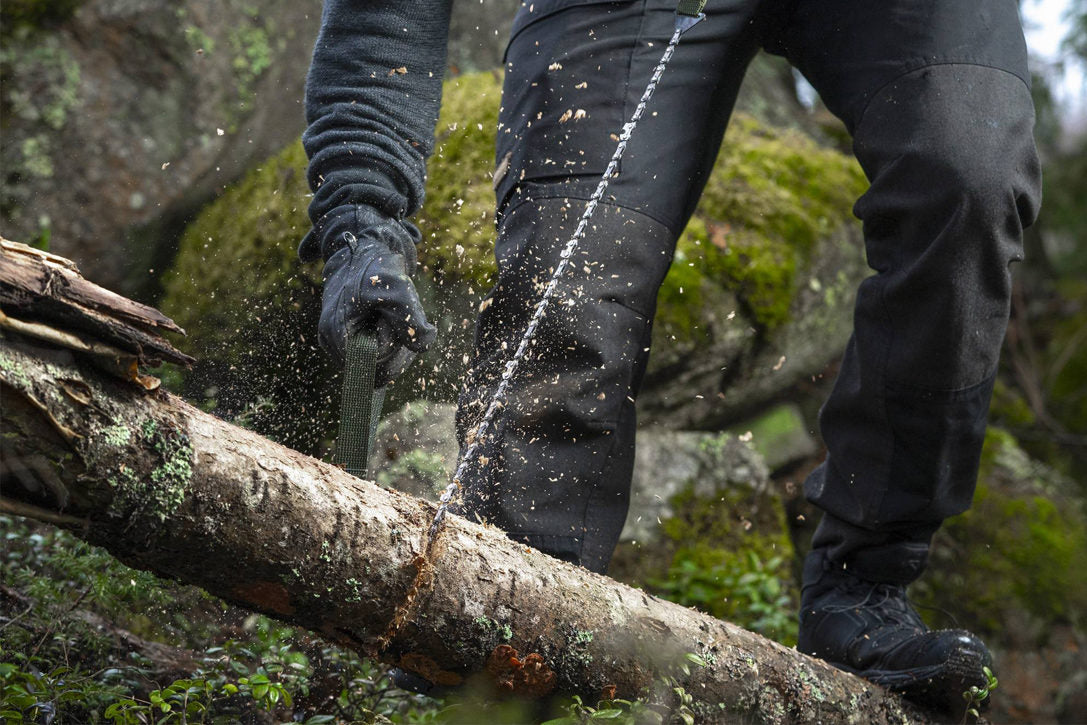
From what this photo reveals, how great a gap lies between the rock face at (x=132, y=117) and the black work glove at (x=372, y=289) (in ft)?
7.36

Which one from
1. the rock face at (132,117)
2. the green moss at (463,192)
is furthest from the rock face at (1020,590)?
the rock face at (132,117)

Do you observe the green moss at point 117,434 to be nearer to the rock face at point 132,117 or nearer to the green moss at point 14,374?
the green moss at point 14,374

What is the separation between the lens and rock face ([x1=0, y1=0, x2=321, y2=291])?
12.9ft

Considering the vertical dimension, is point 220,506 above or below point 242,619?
above

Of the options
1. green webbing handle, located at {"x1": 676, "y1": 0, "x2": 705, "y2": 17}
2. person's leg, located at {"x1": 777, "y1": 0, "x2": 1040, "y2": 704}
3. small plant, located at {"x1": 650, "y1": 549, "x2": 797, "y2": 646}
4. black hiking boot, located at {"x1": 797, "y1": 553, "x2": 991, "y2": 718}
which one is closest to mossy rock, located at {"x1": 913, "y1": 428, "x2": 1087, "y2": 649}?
small plant, located at {"x1": 650, "y1": 549, "x2": 797, "y2": 646}

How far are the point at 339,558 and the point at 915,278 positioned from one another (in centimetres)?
142

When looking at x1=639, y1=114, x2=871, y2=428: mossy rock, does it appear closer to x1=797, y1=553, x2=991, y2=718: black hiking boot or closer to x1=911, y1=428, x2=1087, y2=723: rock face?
x1=911, y1=428, x2=1087, y2=723: rock face

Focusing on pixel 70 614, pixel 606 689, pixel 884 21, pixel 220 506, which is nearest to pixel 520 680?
pixel 606 689

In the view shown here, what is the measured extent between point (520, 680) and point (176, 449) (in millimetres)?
736

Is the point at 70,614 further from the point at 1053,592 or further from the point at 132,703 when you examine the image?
the point at 1053,592

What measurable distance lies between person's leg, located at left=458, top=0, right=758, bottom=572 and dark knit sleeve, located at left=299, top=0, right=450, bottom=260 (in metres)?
0.25

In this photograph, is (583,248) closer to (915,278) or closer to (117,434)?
(915,278)

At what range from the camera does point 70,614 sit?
2.02 m

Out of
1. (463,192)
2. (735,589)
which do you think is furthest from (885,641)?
(463,192)
